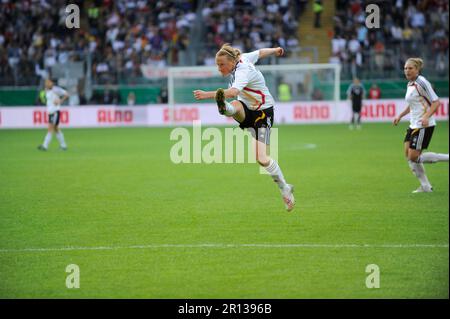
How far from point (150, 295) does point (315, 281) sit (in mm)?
1588

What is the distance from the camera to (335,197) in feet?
42.5

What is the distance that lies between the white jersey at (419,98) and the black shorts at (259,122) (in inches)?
120

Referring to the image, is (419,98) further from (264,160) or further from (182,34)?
(182,34)

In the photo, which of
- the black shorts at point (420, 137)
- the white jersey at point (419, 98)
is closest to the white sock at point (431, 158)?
the black shorts at point (420, 137)

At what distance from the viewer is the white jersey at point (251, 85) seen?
10.4 m

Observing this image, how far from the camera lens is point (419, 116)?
12.9 metres

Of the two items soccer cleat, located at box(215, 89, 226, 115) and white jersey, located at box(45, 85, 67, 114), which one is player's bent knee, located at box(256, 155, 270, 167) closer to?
soccer cleat, located at box(215, 89, 226, 115)

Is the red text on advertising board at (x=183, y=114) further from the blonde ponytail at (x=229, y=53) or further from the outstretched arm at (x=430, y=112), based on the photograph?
the blonde ponytail at (x=229, y=53)

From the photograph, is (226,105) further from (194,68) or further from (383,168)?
(194,68)

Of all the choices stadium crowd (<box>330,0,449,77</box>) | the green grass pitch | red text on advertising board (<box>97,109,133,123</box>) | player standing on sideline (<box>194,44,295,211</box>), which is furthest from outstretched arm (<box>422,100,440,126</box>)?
red text on advertising board (<box>97,109,133,123</box>)

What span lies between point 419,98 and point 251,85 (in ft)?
11.5

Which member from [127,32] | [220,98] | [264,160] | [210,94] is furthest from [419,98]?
[127,32]

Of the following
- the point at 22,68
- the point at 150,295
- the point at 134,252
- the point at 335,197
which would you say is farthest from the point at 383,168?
the point at 22,68

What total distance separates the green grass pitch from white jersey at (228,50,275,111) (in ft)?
5.50
